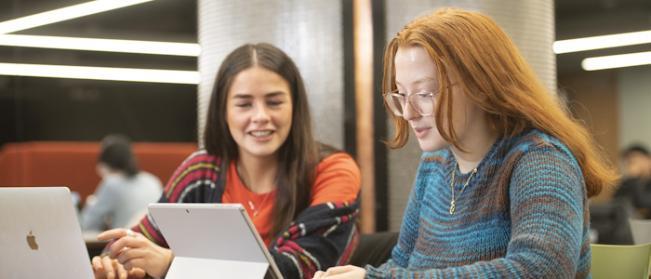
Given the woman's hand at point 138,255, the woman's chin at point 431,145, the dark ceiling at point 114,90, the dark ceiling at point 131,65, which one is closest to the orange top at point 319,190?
the woman's hand at point 138,255

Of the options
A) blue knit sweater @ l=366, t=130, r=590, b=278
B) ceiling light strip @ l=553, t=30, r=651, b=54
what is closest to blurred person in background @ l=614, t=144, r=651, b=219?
ceiling light strip @ l=553, t=30, r=651, b=54

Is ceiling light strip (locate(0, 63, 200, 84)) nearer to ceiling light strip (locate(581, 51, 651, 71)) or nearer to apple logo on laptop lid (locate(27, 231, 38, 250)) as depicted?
ceiling light strip (locate(581, 51, 651, 71))

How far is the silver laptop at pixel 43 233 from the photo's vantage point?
164 cm

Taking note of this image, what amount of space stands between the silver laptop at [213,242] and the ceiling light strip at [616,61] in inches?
367

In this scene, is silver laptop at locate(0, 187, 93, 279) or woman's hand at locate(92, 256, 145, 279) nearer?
silver laptop at locate(0, 187, 93, 279)

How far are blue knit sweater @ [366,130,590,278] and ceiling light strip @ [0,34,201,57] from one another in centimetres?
752

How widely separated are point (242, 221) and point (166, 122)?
11543 mm

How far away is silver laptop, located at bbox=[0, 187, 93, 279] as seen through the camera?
1636 mm

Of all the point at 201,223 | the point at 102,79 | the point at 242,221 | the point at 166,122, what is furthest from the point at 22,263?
the point at 166,122

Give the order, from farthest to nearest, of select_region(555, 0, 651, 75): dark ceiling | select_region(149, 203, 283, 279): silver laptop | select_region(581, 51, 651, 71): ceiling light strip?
select_region(581, 51, 651, 71): ceiling light strip, select_region(555, 0, 651, 75): dark ceiling, select_region(149, 203, 283, 279): silver laptop

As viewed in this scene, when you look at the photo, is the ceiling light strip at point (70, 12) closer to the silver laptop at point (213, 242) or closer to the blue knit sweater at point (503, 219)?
the silver laptop at point (213, 242)

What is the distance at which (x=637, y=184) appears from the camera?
5.97 metres

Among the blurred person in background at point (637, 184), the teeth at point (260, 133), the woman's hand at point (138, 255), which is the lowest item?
the blurred person in background at point (637, 184)

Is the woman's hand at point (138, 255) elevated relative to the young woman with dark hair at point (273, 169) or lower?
lower
